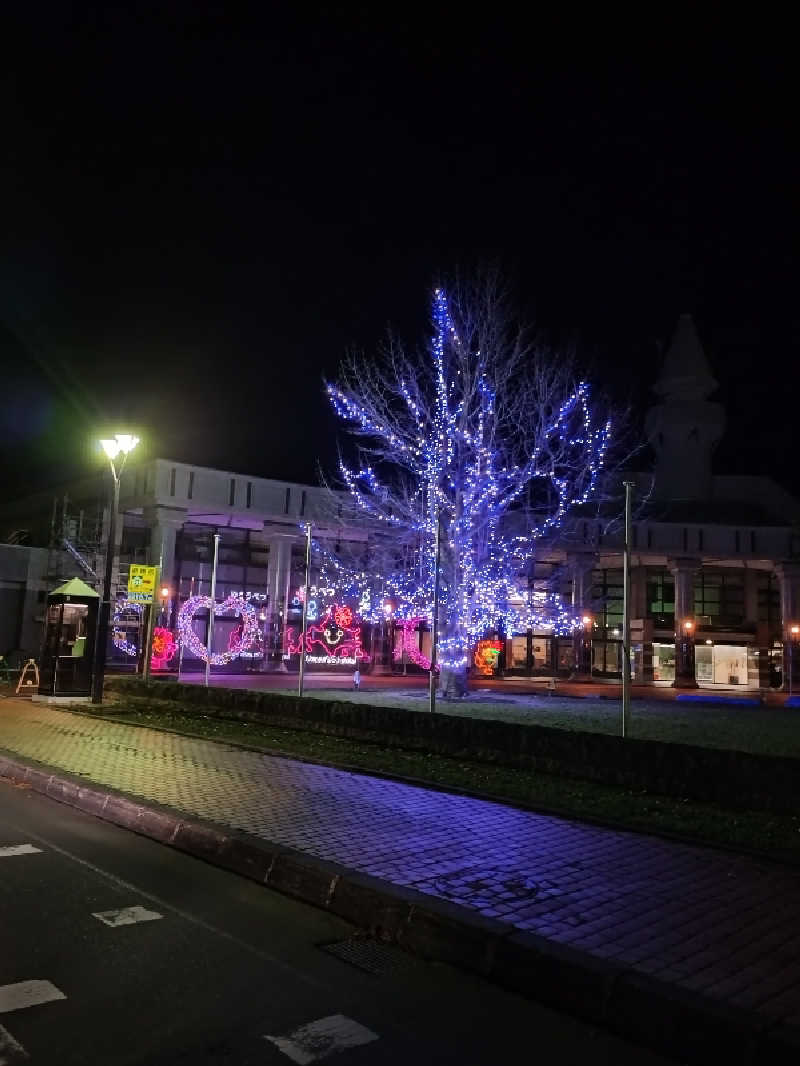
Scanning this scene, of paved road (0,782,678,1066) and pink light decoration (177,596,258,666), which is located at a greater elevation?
pink light decoration (177,596,258,666)

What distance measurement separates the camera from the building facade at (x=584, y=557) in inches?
1425

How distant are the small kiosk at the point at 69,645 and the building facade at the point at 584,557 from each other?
14.4 metres

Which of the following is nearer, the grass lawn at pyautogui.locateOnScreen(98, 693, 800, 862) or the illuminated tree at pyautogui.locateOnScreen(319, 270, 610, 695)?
the grass lawn at pyautogui.locateOnScreen(98, 693, 800, 862)

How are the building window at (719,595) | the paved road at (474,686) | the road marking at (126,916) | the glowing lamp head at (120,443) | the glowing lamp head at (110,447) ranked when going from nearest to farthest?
the road marking at (126,916), the glowing lamp head at (120,443), the glowing lamp head at (110,447), the paved road at (474,686), the building window at (719,595)

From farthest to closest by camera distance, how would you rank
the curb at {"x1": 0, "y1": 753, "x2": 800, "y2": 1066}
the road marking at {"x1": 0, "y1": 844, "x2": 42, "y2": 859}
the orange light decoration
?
the orange light decoration
the road marking at {"x1": 0, "y1": 844, "x2": 42, "y2": 859}
the curb at {"x1": 0, "y1": 753, "x2": 800, "y2": 1066}

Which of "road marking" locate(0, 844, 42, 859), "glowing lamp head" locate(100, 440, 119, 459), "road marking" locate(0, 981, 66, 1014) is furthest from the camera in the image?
"glowing lamp head" locate(100, 440, 119, 459)

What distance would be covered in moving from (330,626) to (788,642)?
A: 2266cm

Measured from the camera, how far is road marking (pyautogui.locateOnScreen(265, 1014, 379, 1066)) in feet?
13.2

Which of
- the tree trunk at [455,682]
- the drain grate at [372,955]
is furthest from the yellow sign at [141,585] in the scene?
the drain grate at [372,955]

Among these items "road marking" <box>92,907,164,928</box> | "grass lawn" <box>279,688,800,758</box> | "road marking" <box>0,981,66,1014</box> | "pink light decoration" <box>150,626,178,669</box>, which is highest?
"pink light decoration" <box>150,626,178,669</box>

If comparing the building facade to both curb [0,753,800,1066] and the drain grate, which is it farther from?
the drain grate

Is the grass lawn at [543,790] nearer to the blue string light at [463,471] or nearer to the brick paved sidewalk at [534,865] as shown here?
the brick paved sidewalk at [534,865]

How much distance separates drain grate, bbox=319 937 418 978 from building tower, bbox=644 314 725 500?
47.2 meters

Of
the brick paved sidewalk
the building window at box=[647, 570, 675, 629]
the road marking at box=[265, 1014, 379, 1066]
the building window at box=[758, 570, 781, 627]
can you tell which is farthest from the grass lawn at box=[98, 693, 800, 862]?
the building window at box=[758, 570, 781, 627]
